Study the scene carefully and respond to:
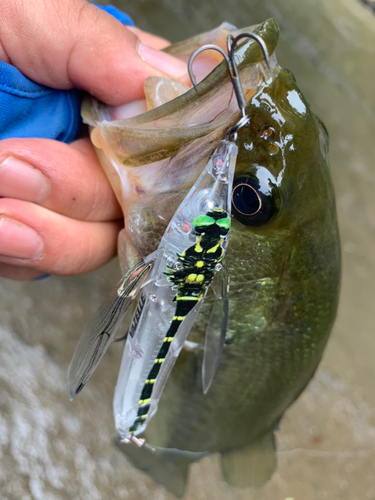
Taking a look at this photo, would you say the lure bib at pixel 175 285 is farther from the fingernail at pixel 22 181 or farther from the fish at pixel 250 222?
the fingernail at pixel 22 181

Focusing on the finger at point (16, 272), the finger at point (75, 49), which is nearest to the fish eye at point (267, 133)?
the finger at point (75, 49)

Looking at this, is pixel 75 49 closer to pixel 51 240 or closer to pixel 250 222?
pixel 51 240

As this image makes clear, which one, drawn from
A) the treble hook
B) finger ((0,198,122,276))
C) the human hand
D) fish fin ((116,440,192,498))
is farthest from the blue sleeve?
fish fin ((116,440,192,498))

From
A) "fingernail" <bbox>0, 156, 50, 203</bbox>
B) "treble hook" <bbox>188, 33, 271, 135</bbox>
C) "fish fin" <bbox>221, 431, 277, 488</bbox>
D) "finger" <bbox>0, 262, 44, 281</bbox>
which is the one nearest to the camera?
"treble hook" <bbox>188, 33, 271, 135</bbox>

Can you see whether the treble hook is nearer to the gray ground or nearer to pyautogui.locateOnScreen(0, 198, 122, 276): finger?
pyautogui.locateOnScreen(0, 198, 122, 276): finger

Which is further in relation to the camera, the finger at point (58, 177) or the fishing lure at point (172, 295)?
the finger at point (58, 177)

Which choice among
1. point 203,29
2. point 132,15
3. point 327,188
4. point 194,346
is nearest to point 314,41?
point 203,29

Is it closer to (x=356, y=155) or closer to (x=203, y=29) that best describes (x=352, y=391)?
(x=356, y=155)
